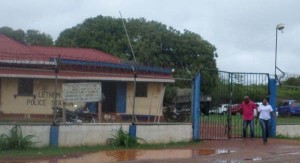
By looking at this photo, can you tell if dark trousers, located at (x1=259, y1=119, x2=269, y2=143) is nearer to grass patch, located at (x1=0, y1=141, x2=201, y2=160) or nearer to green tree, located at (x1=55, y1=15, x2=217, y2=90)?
grass patch, located at (x1=0, y1=141, x2=201, y2=160)

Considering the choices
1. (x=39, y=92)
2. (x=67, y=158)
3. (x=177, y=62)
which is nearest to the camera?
(x=67, y=158)

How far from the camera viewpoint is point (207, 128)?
2006 cm

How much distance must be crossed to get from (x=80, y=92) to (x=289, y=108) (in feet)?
38.4

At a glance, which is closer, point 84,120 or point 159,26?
point 84,120

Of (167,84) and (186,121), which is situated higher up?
(167,84)

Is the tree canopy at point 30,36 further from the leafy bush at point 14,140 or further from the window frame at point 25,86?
the leafy bush at point 14,140

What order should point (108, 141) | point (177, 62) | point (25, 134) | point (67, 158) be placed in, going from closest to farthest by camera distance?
point (67, 158) → point (25, 134) → point (108, 141) → point (177, 62)

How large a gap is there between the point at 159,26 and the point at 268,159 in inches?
1463

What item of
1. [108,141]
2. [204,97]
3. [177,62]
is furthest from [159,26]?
[108,141]

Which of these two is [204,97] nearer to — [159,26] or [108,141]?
[108,141]

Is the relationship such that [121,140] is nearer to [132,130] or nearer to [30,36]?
[132,130]

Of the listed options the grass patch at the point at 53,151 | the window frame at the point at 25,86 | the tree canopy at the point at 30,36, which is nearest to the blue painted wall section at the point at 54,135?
the grass patch at the point at 53,151

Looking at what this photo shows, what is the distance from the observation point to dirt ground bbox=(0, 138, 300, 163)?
1417 cm

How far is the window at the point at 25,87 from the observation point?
2475 centimetres
